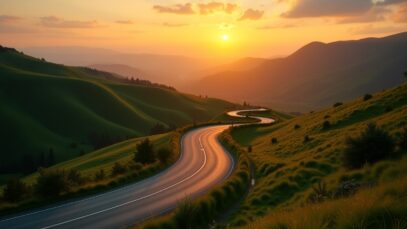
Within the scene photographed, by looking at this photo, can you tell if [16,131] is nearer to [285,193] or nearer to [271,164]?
[271,164]

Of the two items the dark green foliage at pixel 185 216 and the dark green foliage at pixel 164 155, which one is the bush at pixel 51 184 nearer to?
the dark green foliage at pixel 185 216

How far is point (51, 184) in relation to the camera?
30.8 meters

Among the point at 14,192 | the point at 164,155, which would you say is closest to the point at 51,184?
the point at 14,192

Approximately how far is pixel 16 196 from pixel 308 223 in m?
28.7

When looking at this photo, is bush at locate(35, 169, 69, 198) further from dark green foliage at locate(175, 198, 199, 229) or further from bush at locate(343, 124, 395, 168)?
bush at locate(343, 124, 395, 168)

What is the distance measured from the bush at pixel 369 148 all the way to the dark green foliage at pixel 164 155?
30556 mm

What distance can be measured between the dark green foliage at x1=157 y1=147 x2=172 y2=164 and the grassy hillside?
1171cm

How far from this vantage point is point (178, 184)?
38.8 meters

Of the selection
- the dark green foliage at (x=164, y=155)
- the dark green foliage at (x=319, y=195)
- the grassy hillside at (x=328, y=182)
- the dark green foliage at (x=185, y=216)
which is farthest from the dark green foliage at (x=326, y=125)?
the dark green foliage at (x=185, y=216)

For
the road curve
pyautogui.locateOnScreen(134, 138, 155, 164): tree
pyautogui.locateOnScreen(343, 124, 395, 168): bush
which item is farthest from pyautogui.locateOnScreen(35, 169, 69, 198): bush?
pyautogui.locateOnScreen(134, 138, 155, 164): tree

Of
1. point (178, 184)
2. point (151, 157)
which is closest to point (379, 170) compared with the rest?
point (178, 184)

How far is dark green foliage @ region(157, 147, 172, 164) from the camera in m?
52.6

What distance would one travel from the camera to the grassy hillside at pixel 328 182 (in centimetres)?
907

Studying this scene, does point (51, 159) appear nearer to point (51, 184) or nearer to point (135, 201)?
point (51, 184)
